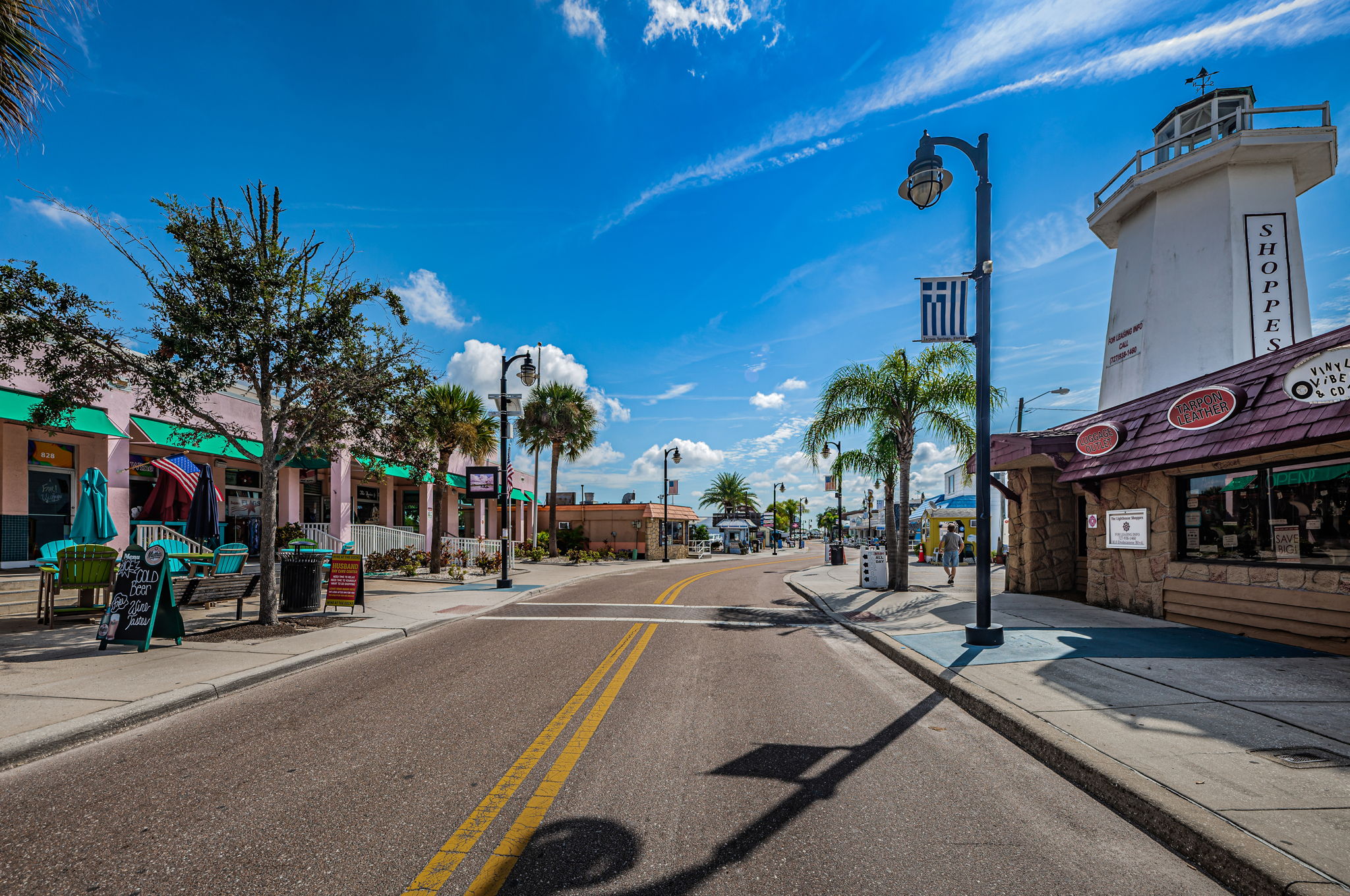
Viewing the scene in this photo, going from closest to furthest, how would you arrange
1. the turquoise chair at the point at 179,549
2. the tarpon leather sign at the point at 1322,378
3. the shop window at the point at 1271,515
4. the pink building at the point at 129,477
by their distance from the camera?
the tarpon leather sign at the point at 1322,378, the shop window at the point at 1271,515, the turquoise chair at the point at 179,549, the pink building at the point at 129,477

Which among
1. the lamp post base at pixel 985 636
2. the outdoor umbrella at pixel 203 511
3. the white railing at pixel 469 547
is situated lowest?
the white railing at pixel 469 547

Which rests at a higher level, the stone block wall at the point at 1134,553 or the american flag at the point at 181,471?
the american flag at the point at 181,471

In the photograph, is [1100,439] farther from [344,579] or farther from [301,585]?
[301,585]

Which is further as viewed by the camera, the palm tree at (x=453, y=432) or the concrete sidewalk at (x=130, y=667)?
the palm tree at (x=453, y=432)

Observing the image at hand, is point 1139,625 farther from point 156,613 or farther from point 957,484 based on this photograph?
point 957,484

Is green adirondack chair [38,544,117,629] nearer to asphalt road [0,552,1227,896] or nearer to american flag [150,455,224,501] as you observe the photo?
american flag [150,455,224,501]

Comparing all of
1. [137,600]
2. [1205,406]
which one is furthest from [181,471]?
[1205,406]

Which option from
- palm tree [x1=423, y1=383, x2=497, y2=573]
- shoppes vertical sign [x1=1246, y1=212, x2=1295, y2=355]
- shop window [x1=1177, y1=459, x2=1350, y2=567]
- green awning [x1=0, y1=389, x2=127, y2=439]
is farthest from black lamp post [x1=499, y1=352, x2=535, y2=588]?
shoppes vertical sign [x1=1246, y1=212, x2=1295, y2=355]

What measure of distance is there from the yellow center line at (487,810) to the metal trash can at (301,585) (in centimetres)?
741

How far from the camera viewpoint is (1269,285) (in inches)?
603

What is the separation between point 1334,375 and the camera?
7.32 meters

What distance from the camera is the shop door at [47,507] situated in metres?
12.8

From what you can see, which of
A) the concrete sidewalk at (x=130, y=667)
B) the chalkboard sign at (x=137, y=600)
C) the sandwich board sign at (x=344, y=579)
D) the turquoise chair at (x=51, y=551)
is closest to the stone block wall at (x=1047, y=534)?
the concrete sidewalk at (x=130, y=667)

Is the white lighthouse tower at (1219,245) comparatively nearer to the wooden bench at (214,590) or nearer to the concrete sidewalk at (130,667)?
the concrete sidewalk at (130,667)
